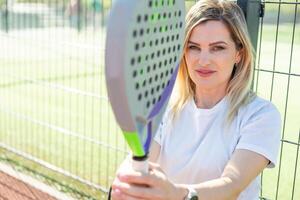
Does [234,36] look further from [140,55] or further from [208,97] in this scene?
[140,55]

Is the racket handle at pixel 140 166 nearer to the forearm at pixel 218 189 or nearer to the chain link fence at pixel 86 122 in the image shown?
the forearm at pixel 218 189

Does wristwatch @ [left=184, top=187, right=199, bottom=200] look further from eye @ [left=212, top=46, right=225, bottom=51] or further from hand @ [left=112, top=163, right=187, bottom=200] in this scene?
eye @ [left=212, top=46, right=225, bottom=51]

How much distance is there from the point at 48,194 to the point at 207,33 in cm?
235

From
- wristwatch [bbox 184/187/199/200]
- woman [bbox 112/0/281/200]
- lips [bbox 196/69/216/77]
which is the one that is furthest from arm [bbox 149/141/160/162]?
wristwatch [bbox 184/187/199/200]

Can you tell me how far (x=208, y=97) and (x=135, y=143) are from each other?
0.79 meters

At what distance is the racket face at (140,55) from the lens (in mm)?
944

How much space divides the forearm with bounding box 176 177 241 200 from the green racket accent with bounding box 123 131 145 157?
0.33 metres

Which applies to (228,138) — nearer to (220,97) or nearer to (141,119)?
(220,97)

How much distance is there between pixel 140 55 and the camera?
1018 millimetres

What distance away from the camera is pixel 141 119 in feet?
3.45

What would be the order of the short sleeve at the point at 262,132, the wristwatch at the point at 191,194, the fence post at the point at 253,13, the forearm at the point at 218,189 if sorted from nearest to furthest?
the wristwatch at the point at 191,194, the forearm at the point at 218,189, the short sleeve at the point at 262,132, the fence post at the point at 253,13

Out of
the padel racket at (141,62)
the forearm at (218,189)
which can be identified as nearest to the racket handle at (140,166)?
the padel racket at (141,62)

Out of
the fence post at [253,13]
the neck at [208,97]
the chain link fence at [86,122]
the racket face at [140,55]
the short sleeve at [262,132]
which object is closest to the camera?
the racket face at [140,55]

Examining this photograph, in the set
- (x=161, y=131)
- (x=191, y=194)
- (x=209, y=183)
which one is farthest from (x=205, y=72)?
(x=191, y=194)
